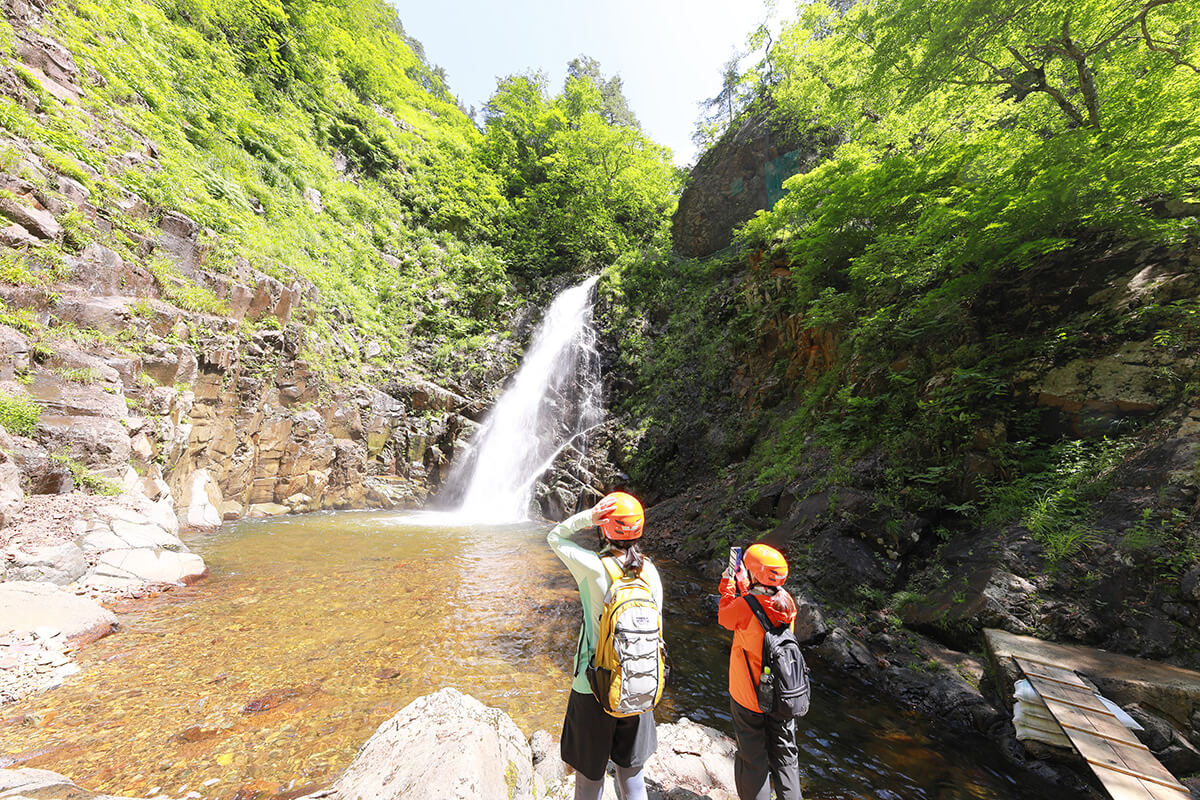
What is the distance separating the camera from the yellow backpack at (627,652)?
1.94 metres

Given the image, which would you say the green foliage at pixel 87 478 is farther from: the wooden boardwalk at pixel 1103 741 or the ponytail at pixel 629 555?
the wooden boardwalk at pixel 1103 741

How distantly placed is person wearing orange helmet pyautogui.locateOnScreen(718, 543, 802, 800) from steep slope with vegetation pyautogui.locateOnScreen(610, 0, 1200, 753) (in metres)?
3.14

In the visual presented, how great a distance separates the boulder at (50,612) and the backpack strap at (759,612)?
6058 mm

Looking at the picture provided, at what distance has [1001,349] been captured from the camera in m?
6.10

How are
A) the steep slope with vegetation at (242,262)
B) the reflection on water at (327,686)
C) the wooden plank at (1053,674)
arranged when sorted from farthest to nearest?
the steep slope with vegetation at (242,262)
the wooden plank at (1053,674)
the reflection on water at (327,686)

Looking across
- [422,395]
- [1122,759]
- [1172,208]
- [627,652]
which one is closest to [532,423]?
[422,395]

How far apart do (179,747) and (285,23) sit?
26.6m

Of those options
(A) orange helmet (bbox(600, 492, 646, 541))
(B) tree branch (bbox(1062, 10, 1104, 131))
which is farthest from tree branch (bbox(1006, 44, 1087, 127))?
(A) orange helmet (bbox(600, 492, 646, 541))

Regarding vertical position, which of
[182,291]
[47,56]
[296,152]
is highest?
[296,152]

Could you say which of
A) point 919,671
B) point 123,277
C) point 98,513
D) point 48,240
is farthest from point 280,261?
point 919,671

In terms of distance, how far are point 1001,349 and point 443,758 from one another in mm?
8058

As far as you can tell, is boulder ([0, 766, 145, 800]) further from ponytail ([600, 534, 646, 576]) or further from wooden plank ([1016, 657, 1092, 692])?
wooden plank ([1016, 657, 1092, 692])

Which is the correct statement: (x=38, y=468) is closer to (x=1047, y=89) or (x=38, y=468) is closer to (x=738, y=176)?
(x=1047, y=89)

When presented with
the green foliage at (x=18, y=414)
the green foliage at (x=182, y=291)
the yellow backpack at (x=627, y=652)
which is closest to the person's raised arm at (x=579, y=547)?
the yellow backpack at (x=627, y=652)
